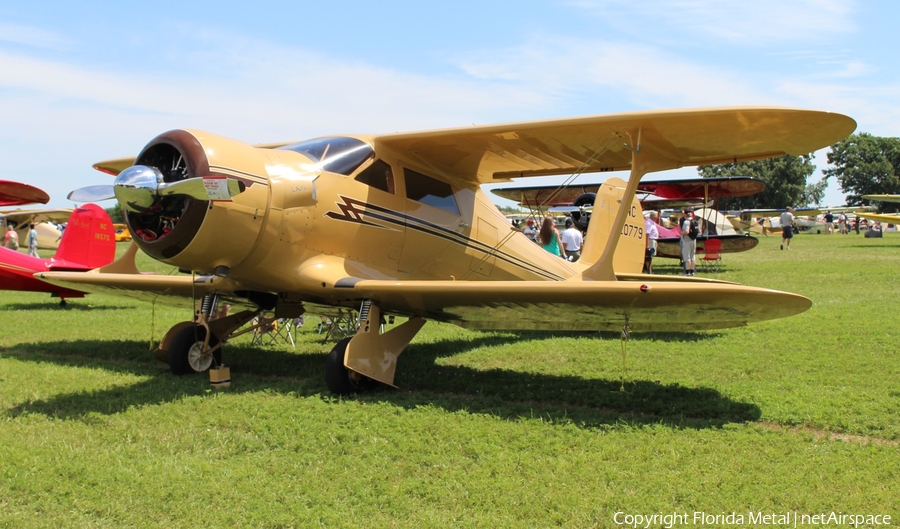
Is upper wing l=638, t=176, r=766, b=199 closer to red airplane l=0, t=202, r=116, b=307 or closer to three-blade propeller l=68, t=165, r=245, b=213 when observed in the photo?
red airplane l=0, t=202, r=116, b=307

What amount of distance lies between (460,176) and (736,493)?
5.01m

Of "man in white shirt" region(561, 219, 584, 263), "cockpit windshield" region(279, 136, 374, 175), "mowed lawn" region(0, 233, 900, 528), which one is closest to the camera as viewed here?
"mowed lawn" region(0, 233, 900, 528)

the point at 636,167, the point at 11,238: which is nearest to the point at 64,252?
the point at 636,167

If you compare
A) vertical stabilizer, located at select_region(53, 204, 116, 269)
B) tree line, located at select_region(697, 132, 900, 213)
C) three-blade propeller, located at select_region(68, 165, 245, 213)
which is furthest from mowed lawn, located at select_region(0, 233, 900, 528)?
tree line, located at select_region(697, 132, 900, 213)

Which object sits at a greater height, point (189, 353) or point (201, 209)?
point (201, 209)

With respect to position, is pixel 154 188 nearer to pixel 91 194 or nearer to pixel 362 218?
pixel 91 194

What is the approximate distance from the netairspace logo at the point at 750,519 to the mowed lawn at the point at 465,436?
0.07m


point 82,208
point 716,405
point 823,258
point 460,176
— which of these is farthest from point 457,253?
point 823,258

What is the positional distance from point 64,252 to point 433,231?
10.0m

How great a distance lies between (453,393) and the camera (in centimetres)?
671

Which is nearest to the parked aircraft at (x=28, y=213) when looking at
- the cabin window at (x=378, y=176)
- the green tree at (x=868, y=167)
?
the cabin window at (x=378, y=176)

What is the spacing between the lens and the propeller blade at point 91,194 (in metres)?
6.63

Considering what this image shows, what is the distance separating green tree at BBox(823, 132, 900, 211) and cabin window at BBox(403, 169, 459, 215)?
112m

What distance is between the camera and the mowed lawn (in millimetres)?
3848
